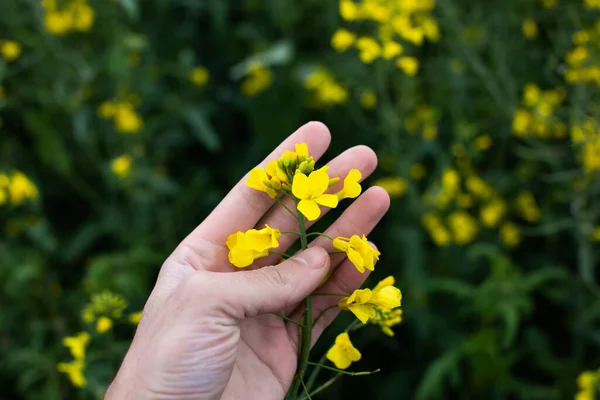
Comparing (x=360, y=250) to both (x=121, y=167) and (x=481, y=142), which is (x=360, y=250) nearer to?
(x=121, y=167)

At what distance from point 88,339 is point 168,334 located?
0.70 meters

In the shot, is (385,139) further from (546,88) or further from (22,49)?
(22,49)

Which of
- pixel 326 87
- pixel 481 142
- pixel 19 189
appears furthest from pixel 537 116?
pixel 19 189

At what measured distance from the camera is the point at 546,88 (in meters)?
3.30

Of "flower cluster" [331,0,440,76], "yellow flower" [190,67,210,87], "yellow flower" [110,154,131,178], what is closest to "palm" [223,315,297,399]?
"flower cluster" [331,0,440,76]

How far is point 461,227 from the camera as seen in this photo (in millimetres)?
2844

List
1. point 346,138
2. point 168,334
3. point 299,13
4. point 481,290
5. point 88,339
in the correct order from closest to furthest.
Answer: point 168,334, point 88,339, point 481,290, point 346,138, point 299,13

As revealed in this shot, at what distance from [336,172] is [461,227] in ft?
4.62

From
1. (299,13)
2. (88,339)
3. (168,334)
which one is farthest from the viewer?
(299,13)

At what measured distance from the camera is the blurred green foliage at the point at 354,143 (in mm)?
2480

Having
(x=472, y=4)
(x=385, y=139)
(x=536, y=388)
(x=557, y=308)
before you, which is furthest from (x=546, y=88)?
(x=536, y=388)

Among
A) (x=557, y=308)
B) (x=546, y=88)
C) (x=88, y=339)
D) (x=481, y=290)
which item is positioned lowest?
(x=557, y=308)

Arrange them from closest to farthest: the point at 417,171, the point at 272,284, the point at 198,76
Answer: the point at 272,284 < the point at 417,171 < the point at 198,76

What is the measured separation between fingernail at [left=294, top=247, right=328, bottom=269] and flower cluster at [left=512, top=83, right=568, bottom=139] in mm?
1673
